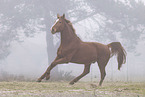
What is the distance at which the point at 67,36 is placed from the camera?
8.12 metres

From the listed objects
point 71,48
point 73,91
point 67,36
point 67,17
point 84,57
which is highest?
point 67,17

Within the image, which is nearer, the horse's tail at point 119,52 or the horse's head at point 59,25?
the horse's head at point 59,25

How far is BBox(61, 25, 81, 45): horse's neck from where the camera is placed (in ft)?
26.5

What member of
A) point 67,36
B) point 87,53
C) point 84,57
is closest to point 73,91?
point 84,57

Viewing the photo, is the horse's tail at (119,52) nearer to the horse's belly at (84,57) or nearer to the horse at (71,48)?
the horse at (71,48)

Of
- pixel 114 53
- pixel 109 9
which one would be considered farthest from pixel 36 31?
pixel 114 53

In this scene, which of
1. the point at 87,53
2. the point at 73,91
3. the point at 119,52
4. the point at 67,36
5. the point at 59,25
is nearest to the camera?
the point at 73,91

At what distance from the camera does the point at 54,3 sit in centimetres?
2398

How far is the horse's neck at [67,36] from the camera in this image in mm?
8086

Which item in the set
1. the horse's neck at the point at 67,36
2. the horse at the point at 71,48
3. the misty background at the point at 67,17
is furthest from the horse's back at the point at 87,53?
the misty background at the point at 67,17

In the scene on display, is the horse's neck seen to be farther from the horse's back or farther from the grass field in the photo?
the grass field

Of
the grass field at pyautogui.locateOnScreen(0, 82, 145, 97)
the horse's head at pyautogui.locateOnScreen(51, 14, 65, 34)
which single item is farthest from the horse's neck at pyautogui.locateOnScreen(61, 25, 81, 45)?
A: the grass field at pyautogui.locateOnScreen(0, 82, 145, 97)

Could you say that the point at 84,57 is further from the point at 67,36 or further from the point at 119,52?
the point at 119,52

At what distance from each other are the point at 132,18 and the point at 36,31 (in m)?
8.41
